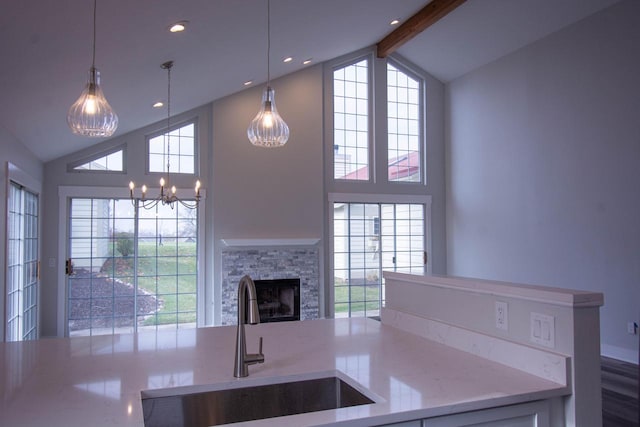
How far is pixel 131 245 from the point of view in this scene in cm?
663

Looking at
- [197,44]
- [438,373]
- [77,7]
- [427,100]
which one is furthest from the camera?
[427,100]

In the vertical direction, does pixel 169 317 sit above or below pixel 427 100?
below

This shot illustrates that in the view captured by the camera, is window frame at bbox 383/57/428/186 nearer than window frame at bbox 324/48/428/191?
No

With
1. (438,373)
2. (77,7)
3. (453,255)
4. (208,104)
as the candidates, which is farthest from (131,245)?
(438,373)

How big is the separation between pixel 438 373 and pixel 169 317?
568cm

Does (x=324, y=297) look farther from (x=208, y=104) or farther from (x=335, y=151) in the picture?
(x=208, y=104)

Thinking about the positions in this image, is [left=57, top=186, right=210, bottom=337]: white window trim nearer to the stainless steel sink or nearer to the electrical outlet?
the stainless steel sink

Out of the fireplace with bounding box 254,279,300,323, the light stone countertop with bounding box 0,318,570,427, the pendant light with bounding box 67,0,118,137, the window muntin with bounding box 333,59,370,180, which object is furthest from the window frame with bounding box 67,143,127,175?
the light stone countertop with bounding box 0,318,570,427

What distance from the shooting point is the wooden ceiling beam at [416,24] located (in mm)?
6070

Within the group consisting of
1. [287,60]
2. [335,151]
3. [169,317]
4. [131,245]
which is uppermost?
[287,60]

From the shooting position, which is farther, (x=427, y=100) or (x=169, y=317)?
(x=427, y=100)

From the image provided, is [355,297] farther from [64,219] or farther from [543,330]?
[543,330]

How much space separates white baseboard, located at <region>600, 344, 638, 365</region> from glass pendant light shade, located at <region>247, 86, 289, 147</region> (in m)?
4.51

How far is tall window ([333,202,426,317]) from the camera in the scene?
768cm
